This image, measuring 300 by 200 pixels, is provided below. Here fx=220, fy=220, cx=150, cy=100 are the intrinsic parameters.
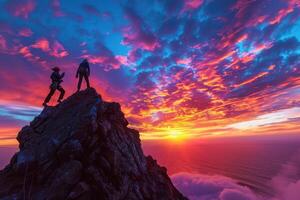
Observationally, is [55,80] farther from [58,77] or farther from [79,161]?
[79,161]

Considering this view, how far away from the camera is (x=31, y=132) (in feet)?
74.5

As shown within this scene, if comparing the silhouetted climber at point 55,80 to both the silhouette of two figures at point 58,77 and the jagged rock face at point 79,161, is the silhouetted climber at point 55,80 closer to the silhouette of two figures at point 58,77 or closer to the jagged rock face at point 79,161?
the silhouette of two figures at point 58,77

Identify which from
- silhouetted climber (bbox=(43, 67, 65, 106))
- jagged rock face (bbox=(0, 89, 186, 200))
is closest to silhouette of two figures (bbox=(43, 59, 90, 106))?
silhouetted climber (bbox=(43, 67, 65, 106))

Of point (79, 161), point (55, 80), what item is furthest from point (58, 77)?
point (79, 161)

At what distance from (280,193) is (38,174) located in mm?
135270

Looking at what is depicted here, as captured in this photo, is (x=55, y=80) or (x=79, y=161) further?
(x=55, y=80)

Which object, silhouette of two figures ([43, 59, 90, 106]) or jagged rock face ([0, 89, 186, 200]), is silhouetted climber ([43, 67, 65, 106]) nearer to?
silhouette of two figures ([43, 59, 90, 106])

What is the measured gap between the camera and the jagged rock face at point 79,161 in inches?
680

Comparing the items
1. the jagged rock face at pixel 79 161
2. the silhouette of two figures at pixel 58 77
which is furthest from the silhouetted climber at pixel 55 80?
the jagged rock face at pixel 79 161

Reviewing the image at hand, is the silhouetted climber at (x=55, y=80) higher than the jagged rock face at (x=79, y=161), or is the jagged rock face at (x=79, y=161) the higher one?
the silhouetted climber at (x=55, y=80)

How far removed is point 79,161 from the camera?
1838cm

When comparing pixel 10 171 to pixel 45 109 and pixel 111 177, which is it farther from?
pixel 111 177

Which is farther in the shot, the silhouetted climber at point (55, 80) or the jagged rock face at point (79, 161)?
the silhouetted climber at point (55, 80)

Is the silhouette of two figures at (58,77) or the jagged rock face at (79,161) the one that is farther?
the silhouette of two figures at (58,77)
